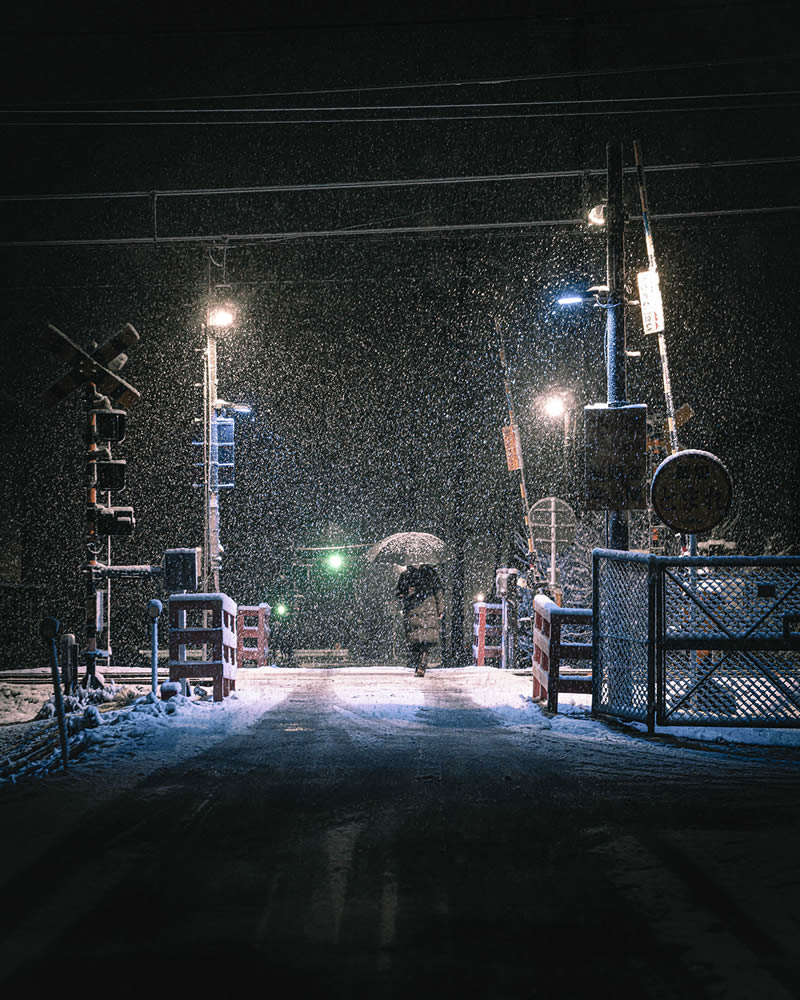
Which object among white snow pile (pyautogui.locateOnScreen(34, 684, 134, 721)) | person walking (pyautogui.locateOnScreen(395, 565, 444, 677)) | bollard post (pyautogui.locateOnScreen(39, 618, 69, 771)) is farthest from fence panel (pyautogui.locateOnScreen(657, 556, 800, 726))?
person walking (pyautogui.locateOnScreen(395, 565, 444, 677))

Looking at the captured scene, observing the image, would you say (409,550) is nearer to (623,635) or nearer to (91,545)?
(91,545)

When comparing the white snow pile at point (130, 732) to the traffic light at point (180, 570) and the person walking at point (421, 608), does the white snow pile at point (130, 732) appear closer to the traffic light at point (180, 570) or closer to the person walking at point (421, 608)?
the traffic light at point (180, 570)

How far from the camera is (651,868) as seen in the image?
4836 mm

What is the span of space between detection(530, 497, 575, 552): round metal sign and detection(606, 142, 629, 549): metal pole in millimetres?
14198

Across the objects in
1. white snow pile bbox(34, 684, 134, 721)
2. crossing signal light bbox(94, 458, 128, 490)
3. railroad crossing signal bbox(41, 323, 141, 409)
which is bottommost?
white snow pile bbox(34, 684, 134, 721)

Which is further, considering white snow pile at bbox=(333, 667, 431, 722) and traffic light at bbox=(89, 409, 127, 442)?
traffic light at bbox=(89, 409, 127, 442)

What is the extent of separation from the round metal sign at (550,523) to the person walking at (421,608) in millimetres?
8180

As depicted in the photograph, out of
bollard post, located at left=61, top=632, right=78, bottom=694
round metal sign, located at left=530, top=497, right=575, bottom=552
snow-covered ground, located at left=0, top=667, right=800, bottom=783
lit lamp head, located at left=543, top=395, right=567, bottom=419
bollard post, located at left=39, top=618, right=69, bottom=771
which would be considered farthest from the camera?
lit lamp head, located at left=543, top=395, right=567, bottom=419

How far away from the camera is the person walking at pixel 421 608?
730 inches

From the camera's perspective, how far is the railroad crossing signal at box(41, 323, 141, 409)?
43.0 ft

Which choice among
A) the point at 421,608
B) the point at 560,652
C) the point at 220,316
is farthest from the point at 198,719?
the point at 220,316

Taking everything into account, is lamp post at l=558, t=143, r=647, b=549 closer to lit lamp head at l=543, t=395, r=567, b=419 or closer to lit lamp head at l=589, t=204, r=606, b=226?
lit lamp head at l=589, t=204, r=606, b=226

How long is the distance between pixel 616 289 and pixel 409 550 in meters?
18.9

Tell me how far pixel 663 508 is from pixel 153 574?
7.49 metres
